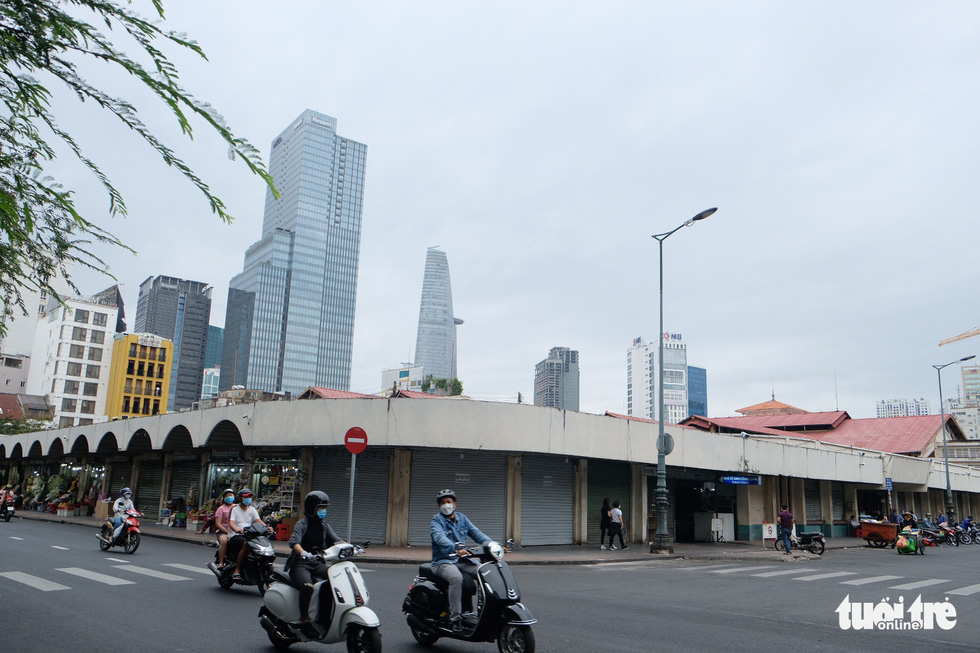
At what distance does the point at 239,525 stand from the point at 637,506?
19.0 meters

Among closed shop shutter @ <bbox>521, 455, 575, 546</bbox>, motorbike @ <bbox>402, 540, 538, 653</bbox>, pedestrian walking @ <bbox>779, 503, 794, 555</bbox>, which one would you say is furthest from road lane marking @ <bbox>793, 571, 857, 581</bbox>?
motorbike @ <bbox>402, 540, 538, 653</bbox>

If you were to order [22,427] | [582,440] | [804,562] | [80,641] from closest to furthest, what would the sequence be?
[80,641], [804,562], [582,440], [22,427]

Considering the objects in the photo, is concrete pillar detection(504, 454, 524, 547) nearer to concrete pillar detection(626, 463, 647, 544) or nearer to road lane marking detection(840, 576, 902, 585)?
concrete pillar detection(626, 463, 647, 544)

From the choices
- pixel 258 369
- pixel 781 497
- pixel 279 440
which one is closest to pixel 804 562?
pixel 781 497

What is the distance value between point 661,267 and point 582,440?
21.5ft

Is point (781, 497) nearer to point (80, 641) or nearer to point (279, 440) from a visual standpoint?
point (279, 440)

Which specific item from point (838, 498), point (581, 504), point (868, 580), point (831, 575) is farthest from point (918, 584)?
point (838, 498)

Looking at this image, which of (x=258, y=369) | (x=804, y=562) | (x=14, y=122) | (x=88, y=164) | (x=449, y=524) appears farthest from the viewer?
(x=258, y=369)

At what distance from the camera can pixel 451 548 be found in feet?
25.8

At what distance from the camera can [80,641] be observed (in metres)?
7.43

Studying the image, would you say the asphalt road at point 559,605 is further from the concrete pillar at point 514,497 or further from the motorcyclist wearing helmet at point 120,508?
the concrete pillar at point 514,497

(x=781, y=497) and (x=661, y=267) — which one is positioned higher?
(x=661, y=267)

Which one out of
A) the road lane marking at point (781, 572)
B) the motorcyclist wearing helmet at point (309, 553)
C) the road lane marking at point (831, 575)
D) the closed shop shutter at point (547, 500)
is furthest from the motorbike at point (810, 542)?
the motorcyclist wearing helmet at point (309, 553)

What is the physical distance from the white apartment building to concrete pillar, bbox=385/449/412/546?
88993mm
